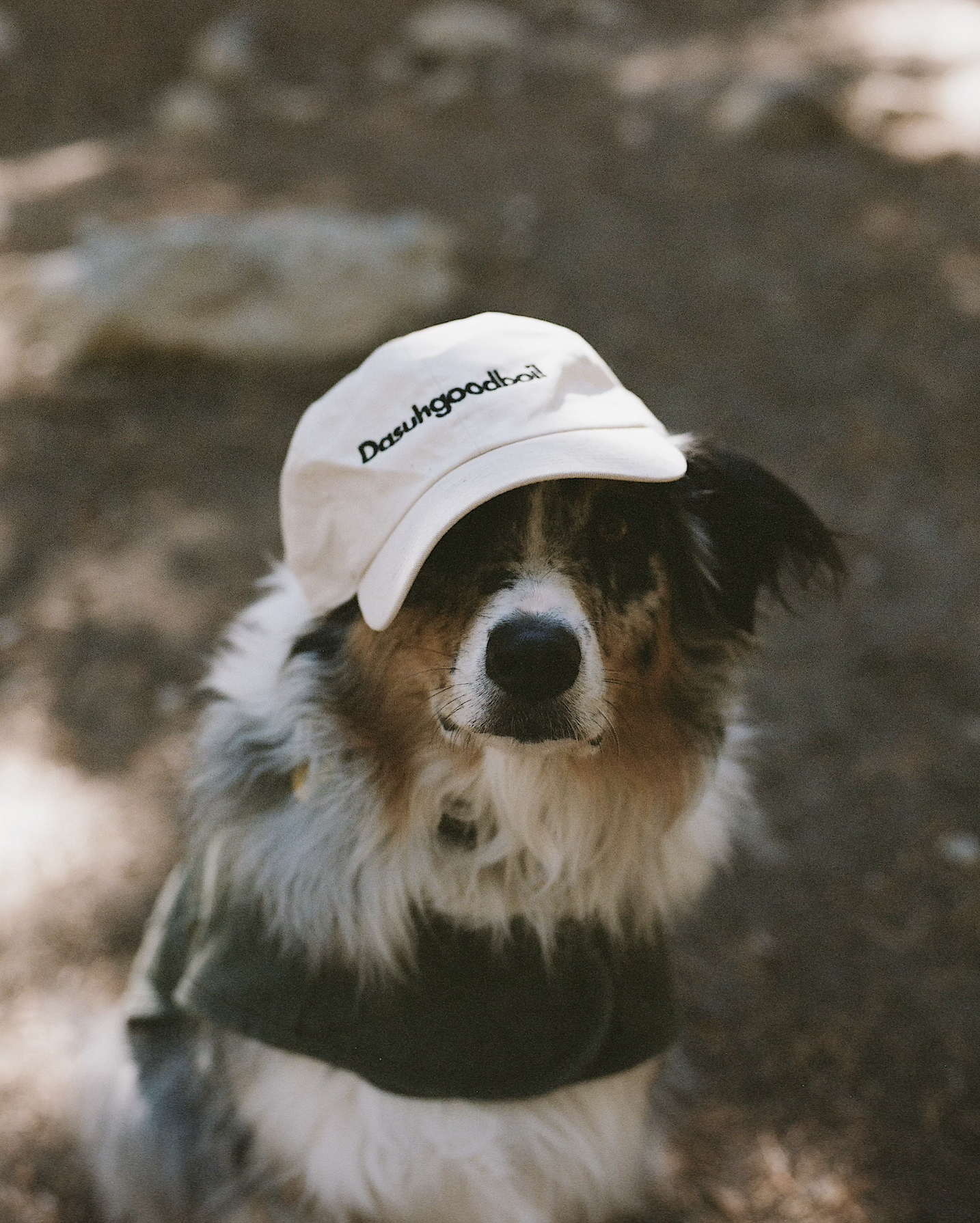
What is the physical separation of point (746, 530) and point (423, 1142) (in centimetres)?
140

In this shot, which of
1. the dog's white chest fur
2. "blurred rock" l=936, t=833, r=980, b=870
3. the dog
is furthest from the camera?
"blurred rock" l=936, t=833, r=980, b=870

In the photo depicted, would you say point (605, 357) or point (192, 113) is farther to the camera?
point (192, 113)

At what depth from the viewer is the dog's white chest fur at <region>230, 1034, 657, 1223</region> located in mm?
2100

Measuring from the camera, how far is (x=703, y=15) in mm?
10070

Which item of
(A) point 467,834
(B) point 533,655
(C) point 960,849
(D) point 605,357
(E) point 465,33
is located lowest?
(C) point 960,849

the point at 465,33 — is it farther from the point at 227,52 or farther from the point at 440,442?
the point at 440,442

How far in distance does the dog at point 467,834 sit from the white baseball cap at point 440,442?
0.18 metres

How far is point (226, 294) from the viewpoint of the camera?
5871 mm

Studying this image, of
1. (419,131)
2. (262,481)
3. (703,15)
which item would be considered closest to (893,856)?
(262,481)

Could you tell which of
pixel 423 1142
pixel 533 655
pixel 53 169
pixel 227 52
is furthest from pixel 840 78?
Result: pixel 423 1142

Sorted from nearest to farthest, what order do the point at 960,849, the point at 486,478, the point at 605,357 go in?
1. the point at 486,478
2. the point at 960,849
3. the point at 605,357

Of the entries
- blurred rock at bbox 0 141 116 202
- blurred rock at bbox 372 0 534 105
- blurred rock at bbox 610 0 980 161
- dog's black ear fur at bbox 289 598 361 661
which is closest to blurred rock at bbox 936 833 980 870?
dog's black ear fur at bbox 289 598 361 661

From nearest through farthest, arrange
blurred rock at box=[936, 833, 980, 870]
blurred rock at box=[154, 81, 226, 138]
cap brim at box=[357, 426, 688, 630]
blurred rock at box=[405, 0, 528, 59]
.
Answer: cap brim at box=[357, 426, 688, 630], blurred rock at box=[936, 833, 980, 870], blurred rock at box=[154, 81, 226, 138], blurred rock at box=[405, 0, 528, 59]

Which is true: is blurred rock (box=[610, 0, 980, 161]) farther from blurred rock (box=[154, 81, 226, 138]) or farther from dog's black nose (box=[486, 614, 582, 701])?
dog's black nose (box=[486, 614, 582, 701])
